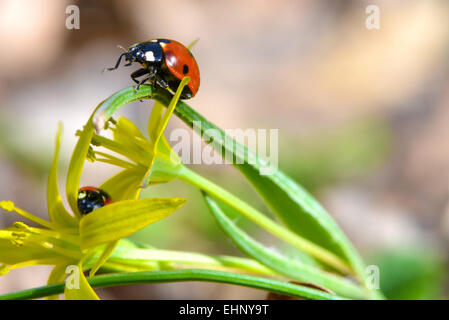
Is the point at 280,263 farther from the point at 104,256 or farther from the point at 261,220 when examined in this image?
the point at 104,256

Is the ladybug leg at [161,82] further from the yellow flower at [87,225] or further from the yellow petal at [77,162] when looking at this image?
the yellow petal at [77,162]

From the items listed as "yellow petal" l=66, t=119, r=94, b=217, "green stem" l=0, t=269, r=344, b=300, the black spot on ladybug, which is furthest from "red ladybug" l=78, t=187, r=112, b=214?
the black spot on ladybug

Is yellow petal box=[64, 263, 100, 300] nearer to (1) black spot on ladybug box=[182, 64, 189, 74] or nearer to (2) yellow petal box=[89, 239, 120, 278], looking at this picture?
(2) yellow petal box=[89, 239, 120, 278]

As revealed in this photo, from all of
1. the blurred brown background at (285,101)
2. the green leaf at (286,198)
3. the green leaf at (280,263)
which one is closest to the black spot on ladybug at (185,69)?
the green leaf at (286,198)

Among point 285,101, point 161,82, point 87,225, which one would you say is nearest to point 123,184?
point 87,225
